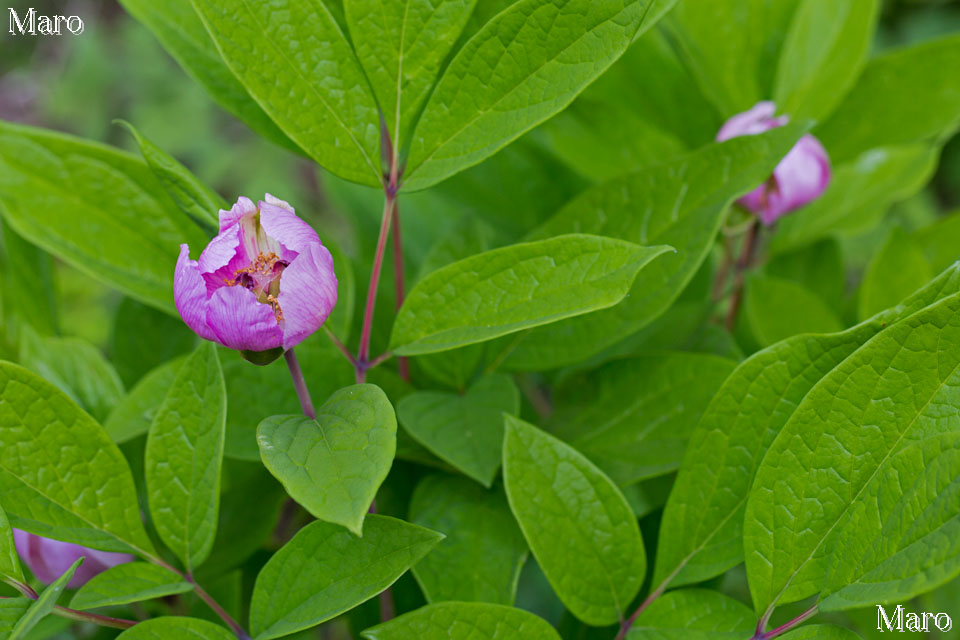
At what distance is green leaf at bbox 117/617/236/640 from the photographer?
0.37 m

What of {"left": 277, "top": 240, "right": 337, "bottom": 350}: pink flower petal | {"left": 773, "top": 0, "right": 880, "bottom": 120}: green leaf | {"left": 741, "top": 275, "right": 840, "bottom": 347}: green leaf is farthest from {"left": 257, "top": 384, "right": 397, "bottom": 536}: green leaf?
{"left": 773, "top": 0, "right": 880, "bottom": 120}: green leaf

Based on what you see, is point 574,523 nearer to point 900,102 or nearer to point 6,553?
point 6,553

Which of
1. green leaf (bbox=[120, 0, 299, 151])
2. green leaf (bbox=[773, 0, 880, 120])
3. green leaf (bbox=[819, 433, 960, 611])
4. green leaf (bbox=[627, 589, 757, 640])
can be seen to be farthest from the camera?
green leaf (bbox=[773, 0, 880, 120])

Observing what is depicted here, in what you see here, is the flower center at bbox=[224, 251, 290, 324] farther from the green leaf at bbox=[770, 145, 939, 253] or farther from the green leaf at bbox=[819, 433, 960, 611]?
the green leaf at bbox=[770, 145, 939, 253]

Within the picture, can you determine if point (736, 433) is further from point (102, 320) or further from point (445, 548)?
point (102, 320)

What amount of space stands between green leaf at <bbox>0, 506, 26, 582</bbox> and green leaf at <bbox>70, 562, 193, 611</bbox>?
28mm

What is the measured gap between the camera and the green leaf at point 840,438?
1.13 ft

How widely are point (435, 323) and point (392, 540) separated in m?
0.11

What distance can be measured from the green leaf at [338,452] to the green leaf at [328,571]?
4cm

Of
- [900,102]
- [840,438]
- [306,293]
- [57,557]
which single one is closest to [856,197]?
[900,102]

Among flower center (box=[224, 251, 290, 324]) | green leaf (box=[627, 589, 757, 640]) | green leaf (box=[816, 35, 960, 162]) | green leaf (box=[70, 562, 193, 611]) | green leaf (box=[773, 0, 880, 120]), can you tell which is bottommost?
green leaf (box=[627, 589, 757, 640])

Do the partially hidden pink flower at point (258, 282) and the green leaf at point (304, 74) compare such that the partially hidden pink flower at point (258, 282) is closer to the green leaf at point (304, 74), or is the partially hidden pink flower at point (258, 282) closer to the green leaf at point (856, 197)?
the green leaf at point (304, 74)

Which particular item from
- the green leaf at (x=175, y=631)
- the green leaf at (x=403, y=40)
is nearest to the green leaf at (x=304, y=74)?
the green leaf at (x=403, y=40)

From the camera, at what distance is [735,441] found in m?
0.41
